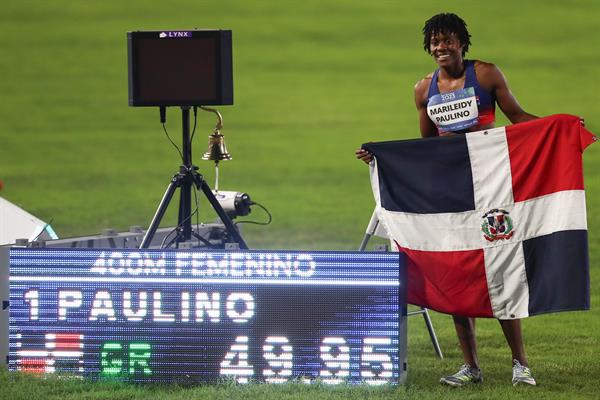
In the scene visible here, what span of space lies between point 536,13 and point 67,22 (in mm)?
7553

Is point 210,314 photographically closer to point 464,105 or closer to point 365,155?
point 365,155

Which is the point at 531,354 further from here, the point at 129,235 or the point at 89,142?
the point at 89,142

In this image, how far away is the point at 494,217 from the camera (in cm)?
696

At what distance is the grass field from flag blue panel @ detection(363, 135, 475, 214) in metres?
6.73

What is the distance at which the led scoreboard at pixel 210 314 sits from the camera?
6.73m

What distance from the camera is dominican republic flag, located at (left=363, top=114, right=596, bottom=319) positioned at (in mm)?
6785

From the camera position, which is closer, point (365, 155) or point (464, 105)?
point (464, 105)

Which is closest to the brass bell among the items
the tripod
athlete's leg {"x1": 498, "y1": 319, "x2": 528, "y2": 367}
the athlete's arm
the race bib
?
the tripod

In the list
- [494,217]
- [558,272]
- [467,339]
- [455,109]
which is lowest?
[467,339]

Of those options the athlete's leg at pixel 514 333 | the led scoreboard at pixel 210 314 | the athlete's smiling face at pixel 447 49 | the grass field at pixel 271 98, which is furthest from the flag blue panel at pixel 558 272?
the grass field at pixel 271 98

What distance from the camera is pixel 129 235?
26.6ft

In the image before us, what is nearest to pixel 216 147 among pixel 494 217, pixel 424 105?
pixel 424 105

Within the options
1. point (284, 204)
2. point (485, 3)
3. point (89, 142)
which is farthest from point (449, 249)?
point (485, 3)

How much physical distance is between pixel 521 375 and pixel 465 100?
1402mm
